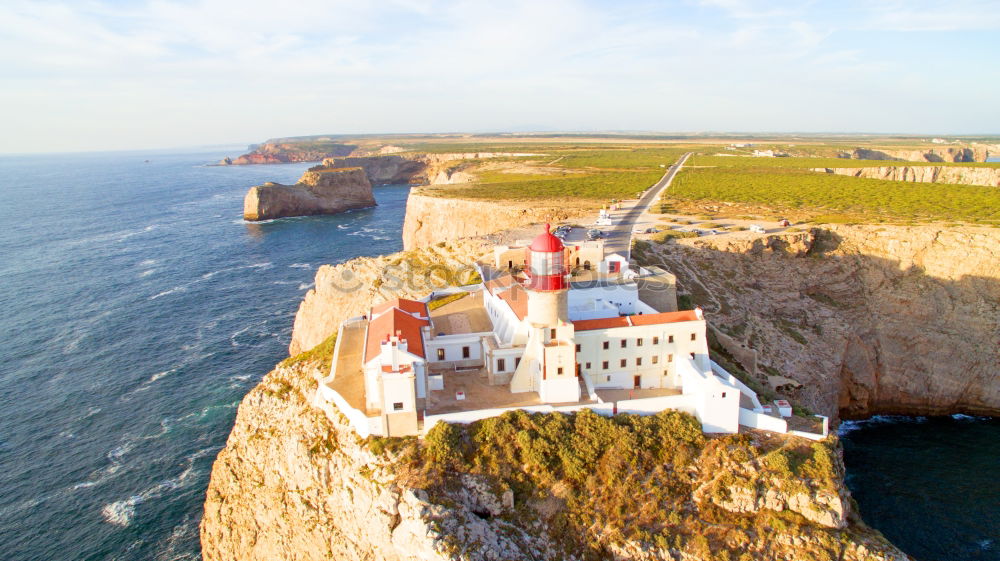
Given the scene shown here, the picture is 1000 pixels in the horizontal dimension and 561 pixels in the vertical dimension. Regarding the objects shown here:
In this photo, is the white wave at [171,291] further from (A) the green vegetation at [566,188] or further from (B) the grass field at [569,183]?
(A) the green vegetation at [566,188]

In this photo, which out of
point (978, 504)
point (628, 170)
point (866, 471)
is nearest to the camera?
point (978, 504)

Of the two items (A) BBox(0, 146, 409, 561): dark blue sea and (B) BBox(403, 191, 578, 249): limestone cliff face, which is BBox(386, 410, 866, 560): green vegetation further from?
(B) BBox(403, 191, 578, 249): limestone cliff face

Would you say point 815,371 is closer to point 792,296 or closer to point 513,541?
point 792,296

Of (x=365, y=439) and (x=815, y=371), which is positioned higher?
(x=365, y=439)

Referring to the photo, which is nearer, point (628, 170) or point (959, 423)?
point (959, 423)

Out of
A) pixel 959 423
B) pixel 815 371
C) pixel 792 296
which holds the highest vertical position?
pixel 792 296

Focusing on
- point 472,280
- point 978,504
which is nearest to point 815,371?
point 978,504
